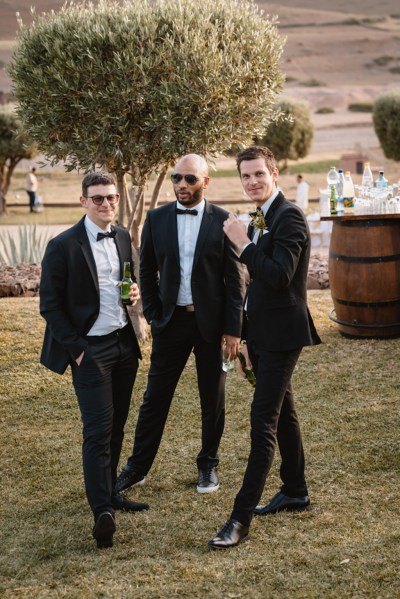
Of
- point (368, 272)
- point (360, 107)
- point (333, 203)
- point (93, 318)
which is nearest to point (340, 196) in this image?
point (333, 203)

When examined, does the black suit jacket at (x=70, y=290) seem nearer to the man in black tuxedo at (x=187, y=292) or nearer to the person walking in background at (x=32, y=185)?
the man in black tuxedo at (x=187, y=292)

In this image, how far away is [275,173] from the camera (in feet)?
14.3

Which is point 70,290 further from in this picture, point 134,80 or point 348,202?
point 348,202

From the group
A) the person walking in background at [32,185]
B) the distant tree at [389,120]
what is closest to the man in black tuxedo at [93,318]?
the person walking in background at [32,185]

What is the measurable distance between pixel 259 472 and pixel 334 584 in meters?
0.66

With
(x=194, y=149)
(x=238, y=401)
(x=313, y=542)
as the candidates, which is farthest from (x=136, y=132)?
(x=313, y=542)

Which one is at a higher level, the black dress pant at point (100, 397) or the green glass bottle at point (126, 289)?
the green glass bottle at point (126, 289)

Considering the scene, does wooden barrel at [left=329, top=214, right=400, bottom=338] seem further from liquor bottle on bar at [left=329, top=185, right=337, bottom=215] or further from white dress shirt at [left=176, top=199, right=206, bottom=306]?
white dress shirt at [left=176, top=199, right=206, bottom=306]

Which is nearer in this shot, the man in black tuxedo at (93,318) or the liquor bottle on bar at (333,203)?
the man in black tuxedo at (93,318)

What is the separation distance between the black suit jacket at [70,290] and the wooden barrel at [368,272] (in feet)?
13.6

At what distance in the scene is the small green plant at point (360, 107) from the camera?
8400 centimetres

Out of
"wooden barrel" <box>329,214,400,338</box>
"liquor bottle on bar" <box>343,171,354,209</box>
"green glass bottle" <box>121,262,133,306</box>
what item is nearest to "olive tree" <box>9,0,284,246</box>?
"liquor bottle on bar" <box>343,171,354,209</box>

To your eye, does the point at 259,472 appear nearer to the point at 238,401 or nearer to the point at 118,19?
the point at 238,401

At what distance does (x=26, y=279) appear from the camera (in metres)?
11.7
